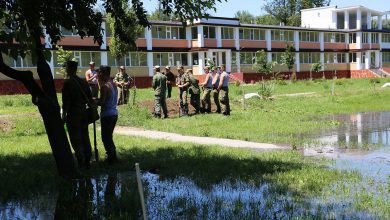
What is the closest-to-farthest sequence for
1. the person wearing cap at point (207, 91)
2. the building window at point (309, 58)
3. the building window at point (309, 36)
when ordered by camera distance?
the person wearing cap at point (207, 91), the building window at point (309, 58), the building window at point (309, 36)

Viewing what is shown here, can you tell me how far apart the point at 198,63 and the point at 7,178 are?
45045mm

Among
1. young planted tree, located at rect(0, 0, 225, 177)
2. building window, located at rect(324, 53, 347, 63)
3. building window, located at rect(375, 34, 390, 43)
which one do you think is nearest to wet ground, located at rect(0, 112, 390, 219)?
young planted tree, located at rect(0, 0, 225, 177)

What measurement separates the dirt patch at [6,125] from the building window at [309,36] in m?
53.2

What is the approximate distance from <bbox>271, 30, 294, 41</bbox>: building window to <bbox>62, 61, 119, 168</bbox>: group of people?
53.5 m

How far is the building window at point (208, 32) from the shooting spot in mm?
52344

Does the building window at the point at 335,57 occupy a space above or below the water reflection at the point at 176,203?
above

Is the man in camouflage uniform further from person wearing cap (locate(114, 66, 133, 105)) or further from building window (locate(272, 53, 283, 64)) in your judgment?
building window (locate(272, 53, 283, 64))

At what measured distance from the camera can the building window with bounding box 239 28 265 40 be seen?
56.8 m

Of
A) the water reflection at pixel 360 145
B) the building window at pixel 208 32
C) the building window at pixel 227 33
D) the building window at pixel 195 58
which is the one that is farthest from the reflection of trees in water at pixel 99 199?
the building window at pixel 227 33

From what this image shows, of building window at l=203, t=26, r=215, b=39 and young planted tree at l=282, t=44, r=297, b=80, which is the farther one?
young planted tree at l=282, t=44, r=297, b=80

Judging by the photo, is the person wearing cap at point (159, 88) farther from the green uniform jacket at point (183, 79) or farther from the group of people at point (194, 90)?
the green uniform jacket at point (183, 79)

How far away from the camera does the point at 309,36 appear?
65.9 meters

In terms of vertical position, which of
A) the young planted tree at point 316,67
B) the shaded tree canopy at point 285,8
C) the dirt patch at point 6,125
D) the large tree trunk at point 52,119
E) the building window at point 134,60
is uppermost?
the shaded tree canopy at point 285,8

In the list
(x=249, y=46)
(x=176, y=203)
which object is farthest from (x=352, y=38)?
(x=176, y=203)
